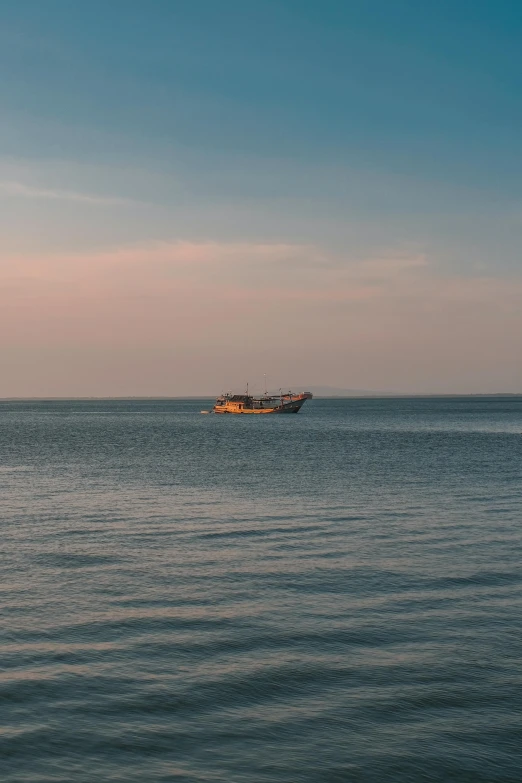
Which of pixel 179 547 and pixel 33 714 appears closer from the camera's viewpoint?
pixel 33 714

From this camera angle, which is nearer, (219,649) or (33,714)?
(33,714)

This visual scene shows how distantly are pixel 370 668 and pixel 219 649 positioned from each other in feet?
11.9

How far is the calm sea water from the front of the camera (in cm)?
1351

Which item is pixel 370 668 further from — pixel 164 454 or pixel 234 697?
pixel 164 454

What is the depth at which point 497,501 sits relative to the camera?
144 feet

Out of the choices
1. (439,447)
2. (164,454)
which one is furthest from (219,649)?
(439,447)

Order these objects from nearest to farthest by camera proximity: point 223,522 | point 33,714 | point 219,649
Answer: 1. point 33,714
2. point 219,649
3. point 223,522

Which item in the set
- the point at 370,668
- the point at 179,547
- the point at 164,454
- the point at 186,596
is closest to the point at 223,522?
the point at 179,547

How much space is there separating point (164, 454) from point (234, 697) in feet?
223

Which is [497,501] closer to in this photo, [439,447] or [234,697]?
[234,697]

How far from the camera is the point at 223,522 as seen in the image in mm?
37094

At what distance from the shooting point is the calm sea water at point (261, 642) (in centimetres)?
1351

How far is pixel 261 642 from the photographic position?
1897 centimetres

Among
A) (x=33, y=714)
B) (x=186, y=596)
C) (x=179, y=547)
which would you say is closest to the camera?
(x=33, y=714)
